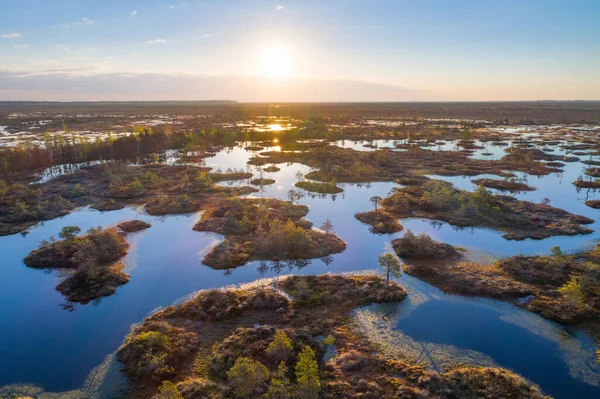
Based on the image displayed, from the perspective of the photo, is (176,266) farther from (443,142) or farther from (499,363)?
(443,142)

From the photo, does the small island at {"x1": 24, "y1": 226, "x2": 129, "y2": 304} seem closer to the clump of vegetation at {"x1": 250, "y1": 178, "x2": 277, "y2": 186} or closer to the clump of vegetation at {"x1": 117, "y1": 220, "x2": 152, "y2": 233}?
the clump of vegetation at {"x1": 117, "y1": 220, "x2": 152, "y2": 233}

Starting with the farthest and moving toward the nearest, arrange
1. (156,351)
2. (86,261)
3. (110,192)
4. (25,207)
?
(110,192), (25,207), (86,261), (156,351)

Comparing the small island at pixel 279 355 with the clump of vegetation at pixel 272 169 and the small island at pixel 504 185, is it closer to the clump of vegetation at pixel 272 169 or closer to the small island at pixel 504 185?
the small island at pixel 504 185

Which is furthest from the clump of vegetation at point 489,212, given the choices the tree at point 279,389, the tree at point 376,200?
the tree at point 279,389

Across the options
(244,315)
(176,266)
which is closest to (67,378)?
(244,315)

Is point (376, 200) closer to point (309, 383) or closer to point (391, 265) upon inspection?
point (391, 265)

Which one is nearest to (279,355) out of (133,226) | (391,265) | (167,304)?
(167,304)
